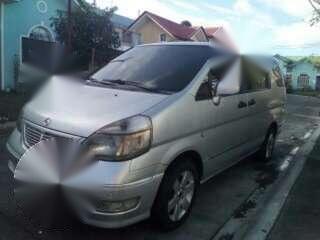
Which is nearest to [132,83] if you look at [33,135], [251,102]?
[33,135]

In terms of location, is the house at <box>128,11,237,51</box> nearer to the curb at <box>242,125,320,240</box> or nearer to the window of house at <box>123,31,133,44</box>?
the window of house at <box>123,31,133,44</box>

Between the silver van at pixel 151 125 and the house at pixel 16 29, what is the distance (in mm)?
11665

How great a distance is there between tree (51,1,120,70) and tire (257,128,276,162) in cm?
1060

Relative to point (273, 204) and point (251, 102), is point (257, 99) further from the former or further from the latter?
point (273, 204)

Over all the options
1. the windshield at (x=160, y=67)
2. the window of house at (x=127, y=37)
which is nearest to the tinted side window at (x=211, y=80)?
the windshield at (x=160, y=67)

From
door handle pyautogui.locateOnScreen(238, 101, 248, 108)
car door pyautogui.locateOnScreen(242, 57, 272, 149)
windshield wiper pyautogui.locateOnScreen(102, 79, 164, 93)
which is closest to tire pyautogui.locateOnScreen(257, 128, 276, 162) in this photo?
car door pyautogui.locateOnScreen(242, 57, 272, 149)

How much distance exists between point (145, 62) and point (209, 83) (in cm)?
85

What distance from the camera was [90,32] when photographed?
17.3m

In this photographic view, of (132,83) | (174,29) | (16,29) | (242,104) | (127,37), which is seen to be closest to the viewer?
(132,83)

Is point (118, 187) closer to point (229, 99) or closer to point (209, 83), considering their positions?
point (209, 83)

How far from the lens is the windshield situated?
4.45 meters

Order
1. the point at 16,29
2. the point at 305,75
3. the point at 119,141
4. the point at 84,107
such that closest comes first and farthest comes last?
1. the point at 119,141
2. the point at 84,107
3. the point at 16,29
4. the point at 305,75

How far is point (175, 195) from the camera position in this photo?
4.04 m

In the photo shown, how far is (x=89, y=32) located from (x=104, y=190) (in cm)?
1477
